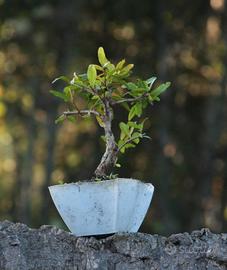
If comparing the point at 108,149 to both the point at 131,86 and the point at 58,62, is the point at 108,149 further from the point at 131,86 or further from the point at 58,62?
the point at 58,62

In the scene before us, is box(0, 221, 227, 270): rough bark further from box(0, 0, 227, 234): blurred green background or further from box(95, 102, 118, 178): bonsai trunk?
box(0, 0, 227, 234): blurred green background

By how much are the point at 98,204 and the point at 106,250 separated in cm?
16

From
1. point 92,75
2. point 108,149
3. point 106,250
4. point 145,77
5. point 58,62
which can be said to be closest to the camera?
point 106,250

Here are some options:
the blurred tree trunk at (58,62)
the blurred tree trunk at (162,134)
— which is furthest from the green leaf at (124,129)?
the blurred tree trunk at (162,134)

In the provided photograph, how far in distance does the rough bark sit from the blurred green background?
27.5 feet

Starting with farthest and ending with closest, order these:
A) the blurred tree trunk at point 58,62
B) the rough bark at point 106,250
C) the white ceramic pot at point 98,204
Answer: the blurred tree trunk at point 58,62 < the white ceramic pot at point 98,204 < the rough bark at point 106,250

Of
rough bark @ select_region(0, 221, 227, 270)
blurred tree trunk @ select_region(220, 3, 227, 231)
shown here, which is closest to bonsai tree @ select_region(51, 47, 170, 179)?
rough bark @ select_region(0, 221, 227, 270)

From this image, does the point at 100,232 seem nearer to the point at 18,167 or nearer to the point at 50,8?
the point at 50,8

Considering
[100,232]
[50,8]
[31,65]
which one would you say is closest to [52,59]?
[31,65]

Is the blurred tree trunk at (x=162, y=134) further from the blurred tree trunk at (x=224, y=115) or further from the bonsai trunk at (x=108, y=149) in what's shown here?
the bonsai trunk at (x=108, y=149)

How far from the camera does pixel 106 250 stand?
8.76 feet

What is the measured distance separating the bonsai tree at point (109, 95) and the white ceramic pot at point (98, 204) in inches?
5.3

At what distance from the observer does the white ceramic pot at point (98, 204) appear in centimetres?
274

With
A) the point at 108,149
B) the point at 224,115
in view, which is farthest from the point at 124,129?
the point at 224,115
